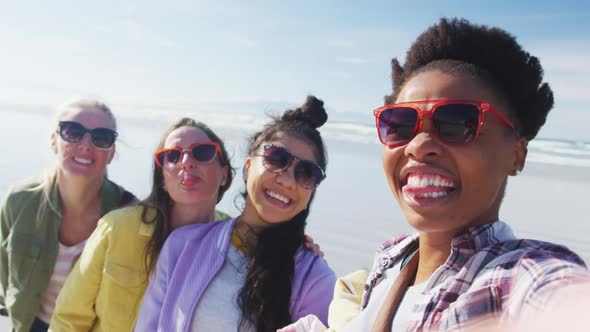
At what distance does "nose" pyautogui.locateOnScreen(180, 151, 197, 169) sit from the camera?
129 inches

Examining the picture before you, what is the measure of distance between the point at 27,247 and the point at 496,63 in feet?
11.7

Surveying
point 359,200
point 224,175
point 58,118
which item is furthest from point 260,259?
point 359,200

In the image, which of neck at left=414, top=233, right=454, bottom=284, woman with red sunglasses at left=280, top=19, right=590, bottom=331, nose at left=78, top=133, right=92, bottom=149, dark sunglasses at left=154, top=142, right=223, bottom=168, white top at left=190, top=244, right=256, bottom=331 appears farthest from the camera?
nose at left=78, top=133, right=92, bottom=149

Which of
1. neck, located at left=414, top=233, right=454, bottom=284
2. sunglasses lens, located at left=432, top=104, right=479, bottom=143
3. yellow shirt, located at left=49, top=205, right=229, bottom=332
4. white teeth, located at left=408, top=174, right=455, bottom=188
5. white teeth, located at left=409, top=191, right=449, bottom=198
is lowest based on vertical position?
yellow shirt, located at left=49, top=205, right=229, bottom=332

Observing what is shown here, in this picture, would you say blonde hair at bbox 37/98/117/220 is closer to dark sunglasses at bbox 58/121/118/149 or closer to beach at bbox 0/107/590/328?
dark sunglasses at bbox 58/121/118/149

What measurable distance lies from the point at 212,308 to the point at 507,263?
1.62 meters

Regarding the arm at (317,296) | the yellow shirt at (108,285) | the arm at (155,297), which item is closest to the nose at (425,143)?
the arm at (317,296)

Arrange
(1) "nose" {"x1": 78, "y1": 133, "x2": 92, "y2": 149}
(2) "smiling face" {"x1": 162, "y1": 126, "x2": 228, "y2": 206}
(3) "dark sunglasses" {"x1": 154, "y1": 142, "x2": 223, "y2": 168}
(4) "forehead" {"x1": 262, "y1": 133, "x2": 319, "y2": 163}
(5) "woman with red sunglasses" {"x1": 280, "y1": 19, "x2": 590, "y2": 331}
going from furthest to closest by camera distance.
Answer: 1. (1) "nose" {"x1": 78, "y1": 133, "x2": 92, "y2": 149}
2. (3) "dark sunglasses" {"x1": 154, "y1": 142, "x2": 223, "y2": 168}
3. (2) "smiling face" {"x1": 162, "y1": 126, "x2": 228, "y2": 206}
4. (4) "forehead" {"x1": 262, "y1": 133, "x2": 319, "y2": 163}
5. (5) "woman with red sunglasses" {"x1": 280, "y1": 19, "x2": 590, "y2": 331}

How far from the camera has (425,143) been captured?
164 centimetres

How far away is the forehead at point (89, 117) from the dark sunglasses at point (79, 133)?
0.04 m

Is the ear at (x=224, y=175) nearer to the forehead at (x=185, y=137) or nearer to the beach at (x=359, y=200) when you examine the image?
the forehead at (x=185, y=137)

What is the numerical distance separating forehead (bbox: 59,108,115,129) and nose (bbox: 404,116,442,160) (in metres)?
3.03

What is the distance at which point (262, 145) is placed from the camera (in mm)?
3096

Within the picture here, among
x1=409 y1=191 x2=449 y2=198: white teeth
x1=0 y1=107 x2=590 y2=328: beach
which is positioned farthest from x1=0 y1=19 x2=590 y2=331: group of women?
x1=0 y1=107 x2=590 y2=328: beach
